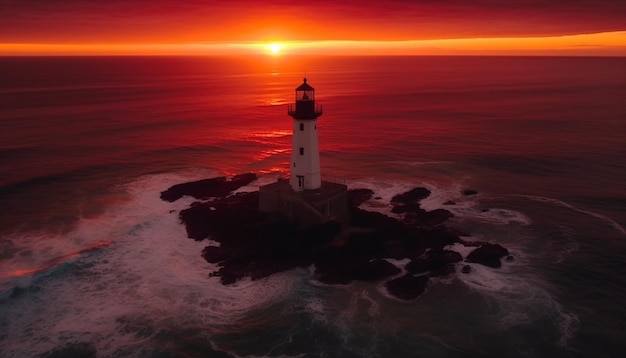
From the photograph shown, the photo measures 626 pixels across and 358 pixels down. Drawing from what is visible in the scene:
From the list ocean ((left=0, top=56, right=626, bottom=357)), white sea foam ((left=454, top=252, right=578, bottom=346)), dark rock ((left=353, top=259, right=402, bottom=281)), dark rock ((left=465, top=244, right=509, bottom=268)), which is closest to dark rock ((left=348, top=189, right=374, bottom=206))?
ocean ((left=0, top=56, right=626, bottom=357))

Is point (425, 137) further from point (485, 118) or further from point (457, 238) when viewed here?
point (457, 238)

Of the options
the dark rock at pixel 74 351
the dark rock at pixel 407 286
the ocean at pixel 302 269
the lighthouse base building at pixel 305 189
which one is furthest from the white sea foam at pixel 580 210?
the dark rock at pixel 74 351

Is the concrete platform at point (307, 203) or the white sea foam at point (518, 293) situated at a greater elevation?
the concrete platform at point (307, 203)

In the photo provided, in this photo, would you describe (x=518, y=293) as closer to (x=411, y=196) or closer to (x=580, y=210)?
(x=411, y=196)

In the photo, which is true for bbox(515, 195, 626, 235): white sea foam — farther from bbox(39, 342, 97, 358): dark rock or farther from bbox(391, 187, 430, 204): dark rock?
bbox(39, 342, 97, 358): dark rock

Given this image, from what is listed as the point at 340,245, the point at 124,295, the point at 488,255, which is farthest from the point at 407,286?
the point at 124,295

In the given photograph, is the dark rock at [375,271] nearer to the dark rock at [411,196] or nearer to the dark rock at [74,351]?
the dark rock at [411,196]
